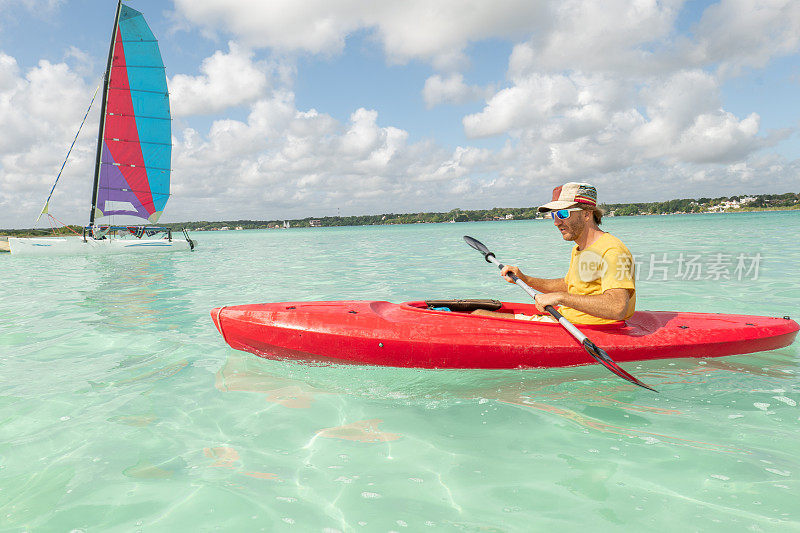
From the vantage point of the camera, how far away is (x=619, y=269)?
3.78 meters

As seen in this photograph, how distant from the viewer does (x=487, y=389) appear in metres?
4.11

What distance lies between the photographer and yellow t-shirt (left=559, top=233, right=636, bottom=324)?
12.4ft

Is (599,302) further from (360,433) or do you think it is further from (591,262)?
(360,433)

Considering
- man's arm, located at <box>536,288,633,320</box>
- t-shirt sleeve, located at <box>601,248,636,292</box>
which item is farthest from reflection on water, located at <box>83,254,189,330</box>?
t-shirt sleeve, located at <box>601,248,636,292</box>

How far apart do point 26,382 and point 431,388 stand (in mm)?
3889

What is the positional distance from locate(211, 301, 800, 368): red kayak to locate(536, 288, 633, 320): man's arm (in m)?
0.41

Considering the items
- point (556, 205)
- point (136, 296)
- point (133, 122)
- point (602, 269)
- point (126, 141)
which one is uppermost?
point (133, 122)

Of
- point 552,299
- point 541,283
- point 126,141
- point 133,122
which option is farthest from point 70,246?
point 552,299

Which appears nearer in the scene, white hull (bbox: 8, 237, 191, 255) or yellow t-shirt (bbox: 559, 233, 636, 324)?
yellow t-shirt (bbox: 559, 233, 636, 324)

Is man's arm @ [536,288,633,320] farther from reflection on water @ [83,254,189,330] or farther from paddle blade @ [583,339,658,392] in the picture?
reflection on water @ [83,254,189,330]

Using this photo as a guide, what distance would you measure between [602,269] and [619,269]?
14 cm

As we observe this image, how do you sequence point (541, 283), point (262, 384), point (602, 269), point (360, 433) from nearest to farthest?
1. point (360, 433)
2. point (602, 269)
3. point (262, 384)
4. point (541, 283)

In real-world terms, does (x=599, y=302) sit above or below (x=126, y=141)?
below

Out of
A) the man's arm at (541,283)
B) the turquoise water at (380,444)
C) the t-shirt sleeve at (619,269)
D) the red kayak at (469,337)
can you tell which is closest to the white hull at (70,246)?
the turquoise water at (380,444)
